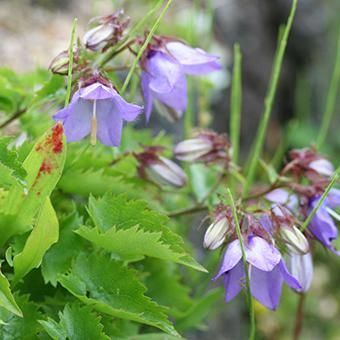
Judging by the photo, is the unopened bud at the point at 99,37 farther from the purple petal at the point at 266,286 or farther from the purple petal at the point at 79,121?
the purple petal at the point at 266,286

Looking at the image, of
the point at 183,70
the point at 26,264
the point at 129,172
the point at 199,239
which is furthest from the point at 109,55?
the point at 199,239

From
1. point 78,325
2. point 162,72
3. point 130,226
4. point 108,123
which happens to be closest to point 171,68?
point 162,72

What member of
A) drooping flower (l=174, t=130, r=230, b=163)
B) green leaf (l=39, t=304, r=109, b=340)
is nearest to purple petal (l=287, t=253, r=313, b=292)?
drooping flower (l=174, t=130, r=230, b=163)

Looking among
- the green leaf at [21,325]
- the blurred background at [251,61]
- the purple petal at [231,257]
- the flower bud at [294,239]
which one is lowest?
the blurred background at [251,61]

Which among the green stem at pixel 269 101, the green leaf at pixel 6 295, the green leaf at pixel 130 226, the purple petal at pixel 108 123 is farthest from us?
the green stem at pixel 269 101

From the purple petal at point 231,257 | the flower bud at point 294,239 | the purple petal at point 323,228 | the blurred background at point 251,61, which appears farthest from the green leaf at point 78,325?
the blurred background at point 251,61

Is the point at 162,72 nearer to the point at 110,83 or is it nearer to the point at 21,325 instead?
the point at 110,83

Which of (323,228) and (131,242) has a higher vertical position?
(131,242)
